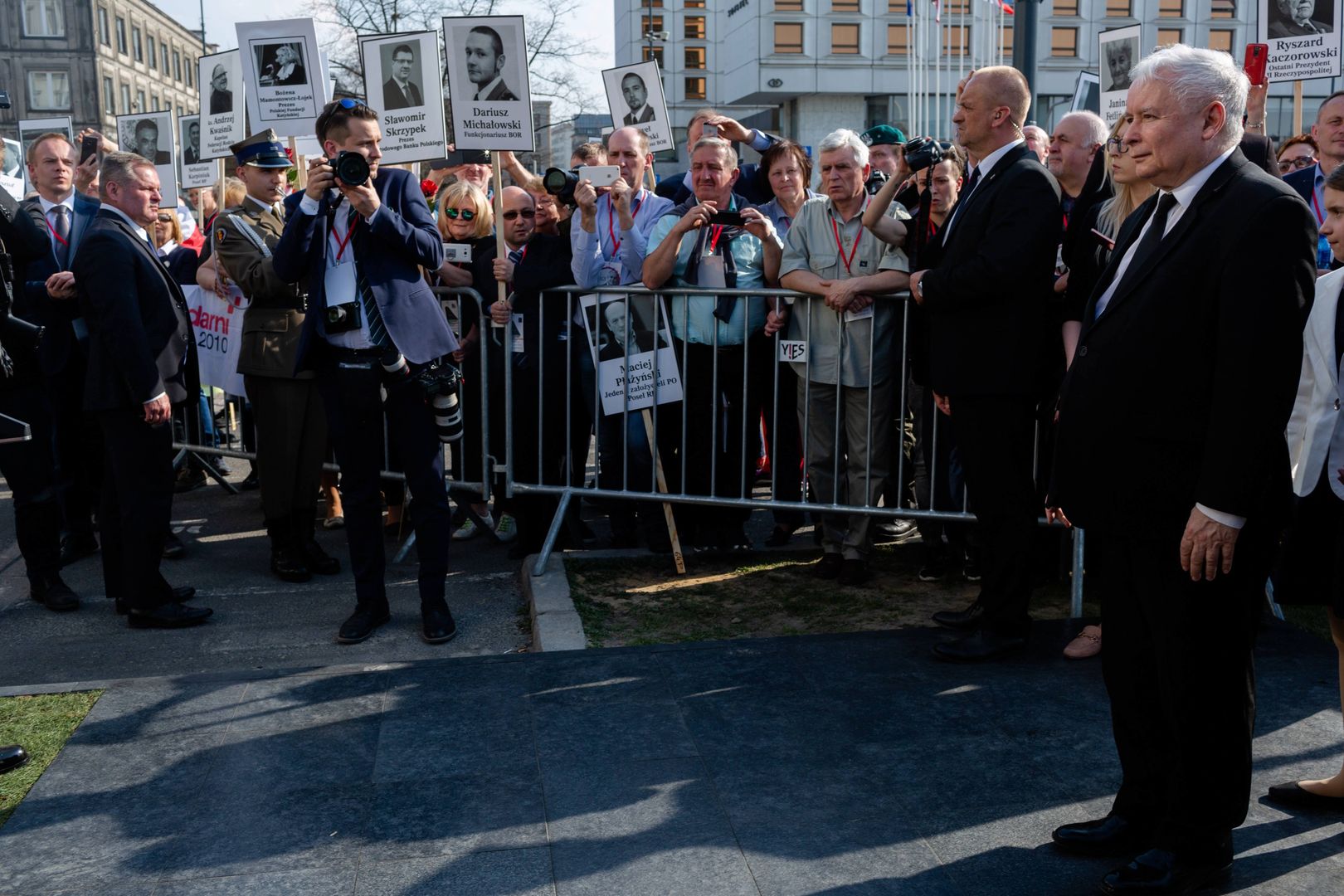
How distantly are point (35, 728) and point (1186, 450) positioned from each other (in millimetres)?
3828

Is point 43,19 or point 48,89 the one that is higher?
point 43,19

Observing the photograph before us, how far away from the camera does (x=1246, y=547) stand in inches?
120

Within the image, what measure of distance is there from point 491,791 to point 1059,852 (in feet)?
5.33

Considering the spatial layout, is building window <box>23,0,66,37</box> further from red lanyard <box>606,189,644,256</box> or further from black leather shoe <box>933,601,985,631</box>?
black leather shoe <box>933,601,985,631</box>

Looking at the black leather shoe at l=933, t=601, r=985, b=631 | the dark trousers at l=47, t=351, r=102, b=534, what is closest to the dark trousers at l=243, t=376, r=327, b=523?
the dark trousers at l=47, t=351, r=102, b=534

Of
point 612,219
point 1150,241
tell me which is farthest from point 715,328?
point 1150,241

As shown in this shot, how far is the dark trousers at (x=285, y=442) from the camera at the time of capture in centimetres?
668

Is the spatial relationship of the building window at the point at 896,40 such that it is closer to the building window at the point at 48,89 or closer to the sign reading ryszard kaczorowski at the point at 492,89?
the building window at the point at 48,89

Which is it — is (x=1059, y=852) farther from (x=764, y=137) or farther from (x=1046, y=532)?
(x=764, y=137)

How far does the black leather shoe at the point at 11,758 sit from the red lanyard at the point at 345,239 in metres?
2.32

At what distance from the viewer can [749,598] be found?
5.98 m

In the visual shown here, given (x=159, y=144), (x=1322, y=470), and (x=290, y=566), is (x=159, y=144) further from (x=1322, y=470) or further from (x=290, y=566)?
(x=1322, y=470)

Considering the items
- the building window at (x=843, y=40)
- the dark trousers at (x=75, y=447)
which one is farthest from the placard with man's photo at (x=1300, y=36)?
the building window at (x=843, y=40)

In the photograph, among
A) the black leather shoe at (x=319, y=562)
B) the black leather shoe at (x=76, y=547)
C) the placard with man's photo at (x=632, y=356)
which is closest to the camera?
the placard with man's photo at (x=632, y=356)
